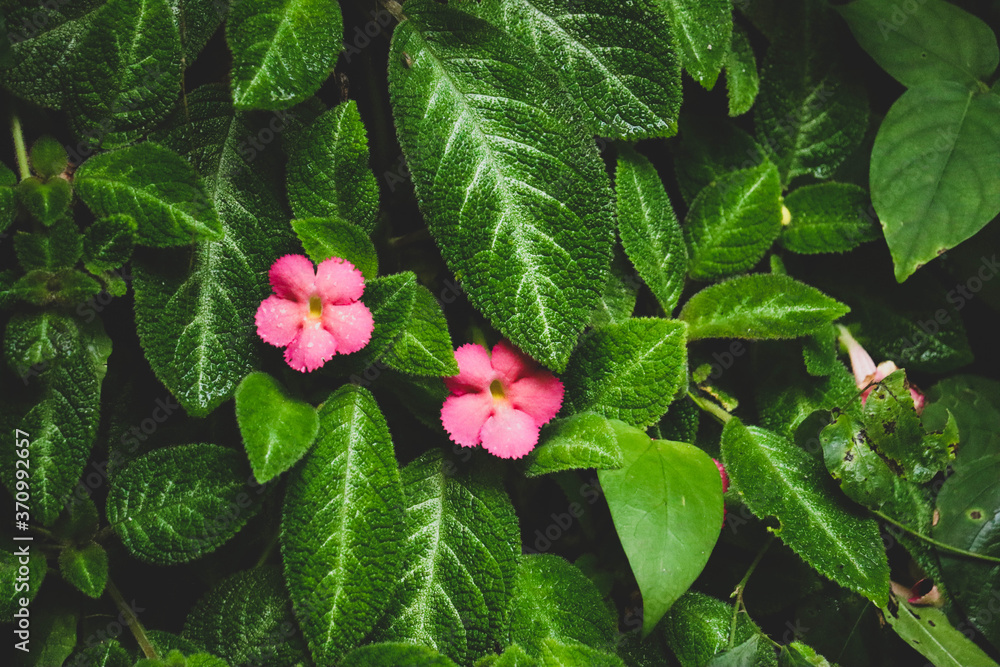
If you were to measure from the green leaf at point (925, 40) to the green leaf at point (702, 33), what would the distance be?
13.7 inches

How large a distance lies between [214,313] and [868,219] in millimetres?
1325

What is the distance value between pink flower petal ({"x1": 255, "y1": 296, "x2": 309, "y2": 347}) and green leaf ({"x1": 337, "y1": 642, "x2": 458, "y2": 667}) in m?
0.50

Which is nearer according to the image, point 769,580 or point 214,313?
point 214,313

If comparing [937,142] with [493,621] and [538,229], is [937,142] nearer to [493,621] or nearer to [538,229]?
[538,229]

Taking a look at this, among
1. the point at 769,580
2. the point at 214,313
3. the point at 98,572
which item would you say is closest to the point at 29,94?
the point at 214,313

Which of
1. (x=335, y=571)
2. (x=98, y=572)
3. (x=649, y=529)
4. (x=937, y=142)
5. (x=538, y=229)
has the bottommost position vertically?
(x=98, y=572)

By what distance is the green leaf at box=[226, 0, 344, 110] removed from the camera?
114cm

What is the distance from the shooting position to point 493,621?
1.22 m

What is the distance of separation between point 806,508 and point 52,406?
4.31 feet

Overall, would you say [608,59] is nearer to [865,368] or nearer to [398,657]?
[865,368]

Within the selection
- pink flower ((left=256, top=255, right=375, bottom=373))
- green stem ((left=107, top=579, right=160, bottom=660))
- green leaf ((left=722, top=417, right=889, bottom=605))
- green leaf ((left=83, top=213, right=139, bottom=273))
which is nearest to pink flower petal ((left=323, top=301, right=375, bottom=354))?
pink flower ((left=256, top=255, right=375, bottom=373))

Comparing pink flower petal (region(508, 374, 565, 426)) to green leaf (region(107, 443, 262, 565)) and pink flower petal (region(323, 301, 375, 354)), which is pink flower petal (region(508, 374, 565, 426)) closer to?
pink flower petal (region(323, 301, 375, 354))

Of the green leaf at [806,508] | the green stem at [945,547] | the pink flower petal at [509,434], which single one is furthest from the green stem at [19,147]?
the green stem at [945,547]

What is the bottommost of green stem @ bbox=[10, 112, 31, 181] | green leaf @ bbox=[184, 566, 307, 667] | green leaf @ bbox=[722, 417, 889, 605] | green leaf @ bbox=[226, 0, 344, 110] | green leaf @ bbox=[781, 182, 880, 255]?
green leaf @ bbox=[184, 566, 307, 667]
